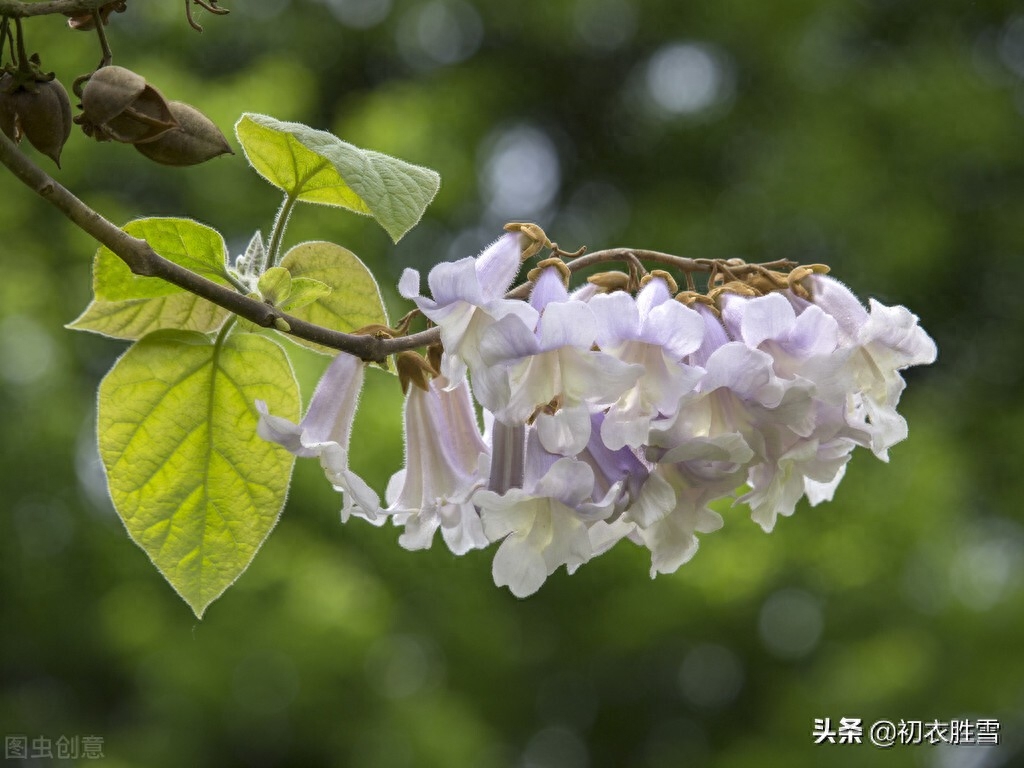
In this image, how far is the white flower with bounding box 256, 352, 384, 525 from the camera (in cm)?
56

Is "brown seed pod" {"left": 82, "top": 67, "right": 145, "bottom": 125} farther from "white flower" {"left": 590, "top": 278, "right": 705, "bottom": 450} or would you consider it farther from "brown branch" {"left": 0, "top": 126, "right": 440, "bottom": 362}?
"white flower" {"left": 590, "top": 278, "right": 705, "bottom": 450}

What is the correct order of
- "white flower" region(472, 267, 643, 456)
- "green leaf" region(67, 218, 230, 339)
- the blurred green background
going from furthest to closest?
the blurred green background < "green leaf" region(67, 218, 230, 339) < "white flower" region(472, 267, 643, 456)

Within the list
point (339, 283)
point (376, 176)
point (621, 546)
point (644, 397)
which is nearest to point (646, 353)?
point (644, 397)

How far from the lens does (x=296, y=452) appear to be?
1.91 ft

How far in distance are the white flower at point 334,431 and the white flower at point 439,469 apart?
0.08 ft

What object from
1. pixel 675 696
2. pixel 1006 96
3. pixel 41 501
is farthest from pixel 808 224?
pixel 41 501

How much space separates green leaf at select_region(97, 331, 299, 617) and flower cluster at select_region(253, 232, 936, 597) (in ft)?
0.23

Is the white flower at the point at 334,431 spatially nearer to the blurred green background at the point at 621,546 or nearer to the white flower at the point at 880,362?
the white flower at the point at 880,362

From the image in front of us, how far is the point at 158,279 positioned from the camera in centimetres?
61

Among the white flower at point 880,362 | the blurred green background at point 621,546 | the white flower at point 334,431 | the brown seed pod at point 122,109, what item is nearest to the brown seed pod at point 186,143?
the brown seed pod at point 122,109

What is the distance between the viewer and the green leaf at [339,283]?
0.68 metres

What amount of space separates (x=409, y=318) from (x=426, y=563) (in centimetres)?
285

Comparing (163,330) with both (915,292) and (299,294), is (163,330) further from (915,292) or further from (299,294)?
(915,292)

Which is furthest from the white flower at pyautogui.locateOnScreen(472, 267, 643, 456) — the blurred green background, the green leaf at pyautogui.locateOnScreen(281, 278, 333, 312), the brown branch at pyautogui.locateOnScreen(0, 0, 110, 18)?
the blurred green background
